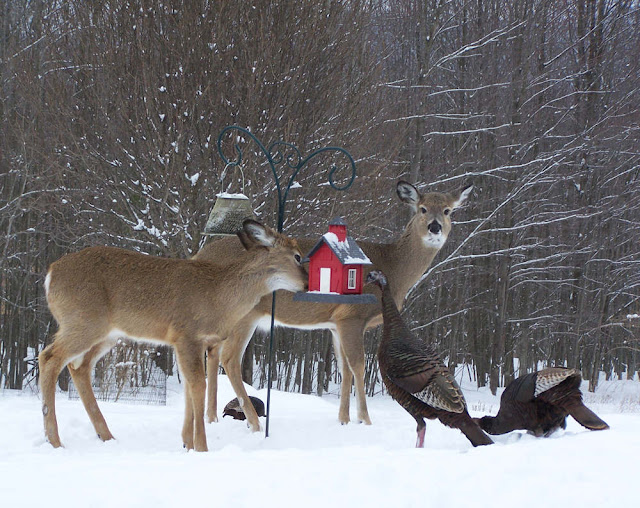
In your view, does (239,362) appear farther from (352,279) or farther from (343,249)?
(343,249)

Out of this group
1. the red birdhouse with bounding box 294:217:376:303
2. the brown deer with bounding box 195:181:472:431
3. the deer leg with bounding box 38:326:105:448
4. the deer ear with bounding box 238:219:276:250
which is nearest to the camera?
the red birdhouse with bounding box 294:217:376:303

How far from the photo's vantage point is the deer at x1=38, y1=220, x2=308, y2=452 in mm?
6301

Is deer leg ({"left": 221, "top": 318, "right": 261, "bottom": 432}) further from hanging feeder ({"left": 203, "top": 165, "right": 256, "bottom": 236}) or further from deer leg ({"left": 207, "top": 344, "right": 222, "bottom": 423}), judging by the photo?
hanging feeder ({"left": 203, "top": 165, "right": 256, "bottom": 236})

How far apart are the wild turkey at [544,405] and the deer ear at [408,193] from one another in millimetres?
2983

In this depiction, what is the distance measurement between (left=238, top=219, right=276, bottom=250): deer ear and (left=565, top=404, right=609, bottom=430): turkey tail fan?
277 centimetres

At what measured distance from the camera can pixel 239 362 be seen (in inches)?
323

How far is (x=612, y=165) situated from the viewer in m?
19.0

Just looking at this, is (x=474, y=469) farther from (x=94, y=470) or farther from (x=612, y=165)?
(x=612, y=165)

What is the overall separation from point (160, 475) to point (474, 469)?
178 centimetres

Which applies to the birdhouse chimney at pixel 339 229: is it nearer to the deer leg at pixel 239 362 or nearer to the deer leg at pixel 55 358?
the deer leg at pixel 55 358

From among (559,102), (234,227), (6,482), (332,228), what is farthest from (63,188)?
(559,102)

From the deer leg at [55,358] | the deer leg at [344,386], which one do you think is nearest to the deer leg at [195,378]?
the deer leg at [55,358]

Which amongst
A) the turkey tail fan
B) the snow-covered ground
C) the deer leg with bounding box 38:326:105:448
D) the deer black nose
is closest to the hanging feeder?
the deer leg with bounding box 38:326:105:448

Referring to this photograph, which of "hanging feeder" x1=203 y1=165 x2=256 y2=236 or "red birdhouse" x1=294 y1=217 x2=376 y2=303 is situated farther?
"hanging feeder" x1=203 y1=165 x2=256 y2=236
